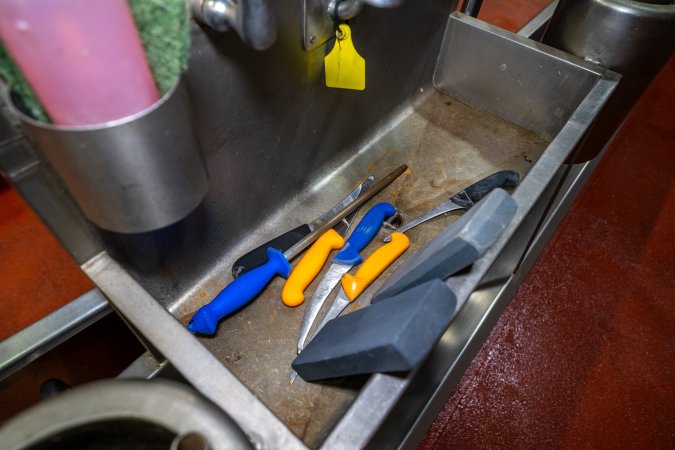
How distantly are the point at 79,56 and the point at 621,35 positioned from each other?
865mm

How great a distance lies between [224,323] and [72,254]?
0.25 meters

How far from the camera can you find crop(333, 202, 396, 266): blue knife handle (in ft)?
2.32

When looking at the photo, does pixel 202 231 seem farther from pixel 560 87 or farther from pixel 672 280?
pixel 672 280

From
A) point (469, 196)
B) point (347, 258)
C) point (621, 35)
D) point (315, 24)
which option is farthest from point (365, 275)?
point (621, 35)

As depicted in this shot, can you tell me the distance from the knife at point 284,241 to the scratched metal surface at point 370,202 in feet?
0.13

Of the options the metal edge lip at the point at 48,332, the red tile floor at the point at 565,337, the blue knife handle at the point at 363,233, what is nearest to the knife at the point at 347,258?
the blue knife handle at the point at 363,233

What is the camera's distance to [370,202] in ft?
2.72

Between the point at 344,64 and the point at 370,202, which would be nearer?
the point at 344,64

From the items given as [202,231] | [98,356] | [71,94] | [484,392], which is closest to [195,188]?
[71,94]

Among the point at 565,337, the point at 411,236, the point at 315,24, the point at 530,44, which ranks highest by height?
the point at 315,24

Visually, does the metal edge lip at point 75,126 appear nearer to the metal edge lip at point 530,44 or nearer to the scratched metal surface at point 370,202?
the scratched metal surface at point 370,202

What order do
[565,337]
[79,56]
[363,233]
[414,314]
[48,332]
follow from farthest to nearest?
[565,337], [363,233], [48,332], [414,314], [79,56]

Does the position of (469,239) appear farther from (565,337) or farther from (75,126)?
(565,337)

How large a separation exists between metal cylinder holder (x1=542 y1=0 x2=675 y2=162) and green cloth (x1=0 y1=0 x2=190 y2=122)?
76 cm
